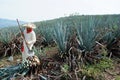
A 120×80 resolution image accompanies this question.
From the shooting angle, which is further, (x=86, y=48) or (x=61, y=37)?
(x=61, y=37)

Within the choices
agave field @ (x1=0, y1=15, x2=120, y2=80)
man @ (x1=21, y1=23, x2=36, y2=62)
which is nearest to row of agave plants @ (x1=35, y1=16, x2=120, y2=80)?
agave field @ (x1=0, y1=15, x2=120, y2=80)

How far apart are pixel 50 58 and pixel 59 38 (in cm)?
58

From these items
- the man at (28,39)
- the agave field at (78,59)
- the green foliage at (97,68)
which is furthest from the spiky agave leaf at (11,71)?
the green foliage at (97,68)

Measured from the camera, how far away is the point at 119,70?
23.4 ft

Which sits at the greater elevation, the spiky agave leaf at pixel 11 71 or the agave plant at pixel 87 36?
the agave plant at pixel 87 36

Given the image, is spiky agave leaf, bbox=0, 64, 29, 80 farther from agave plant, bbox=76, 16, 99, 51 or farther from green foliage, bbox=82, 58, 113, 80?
agave plant, bbox=76, 16, 99, 51

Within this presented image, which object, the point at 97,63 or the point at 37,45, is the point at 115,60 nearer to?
the point at 97,63

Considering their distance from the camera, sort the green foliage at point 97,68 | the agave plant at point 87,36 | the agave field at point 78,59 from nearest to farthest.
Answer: the green foliage at point 97,68, the agave field at point 78,59, the agave plant at point 87,36

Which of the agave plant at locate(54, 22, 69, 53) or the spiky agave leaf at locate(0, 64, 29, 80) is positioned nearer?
the spiky agave leaf at locate(0, 64, 29, 80)

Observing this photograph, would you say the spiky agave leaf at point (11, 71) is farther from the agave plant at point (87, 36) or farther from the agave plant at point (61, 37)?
the agave plant at point (87, 36)

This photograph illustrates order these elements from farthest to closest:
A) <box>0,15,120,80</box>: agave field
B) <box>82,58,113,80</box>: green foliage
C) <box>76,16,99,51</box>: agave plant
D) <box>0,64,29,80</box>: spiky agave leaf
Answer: <box>76,16,99,51</box>: agave plant
<box>0,64,29,80</box>: spiky agave leaf
<box>0,15,120,80</box>: agave field
<box>82,58,113,80</box>: green foliage

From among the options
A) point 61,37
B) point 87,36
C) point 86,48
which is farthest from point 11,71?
point 87,36

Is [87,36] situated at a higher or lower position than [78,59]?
higher

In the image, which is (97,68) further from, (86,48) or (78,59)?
(86,48)
